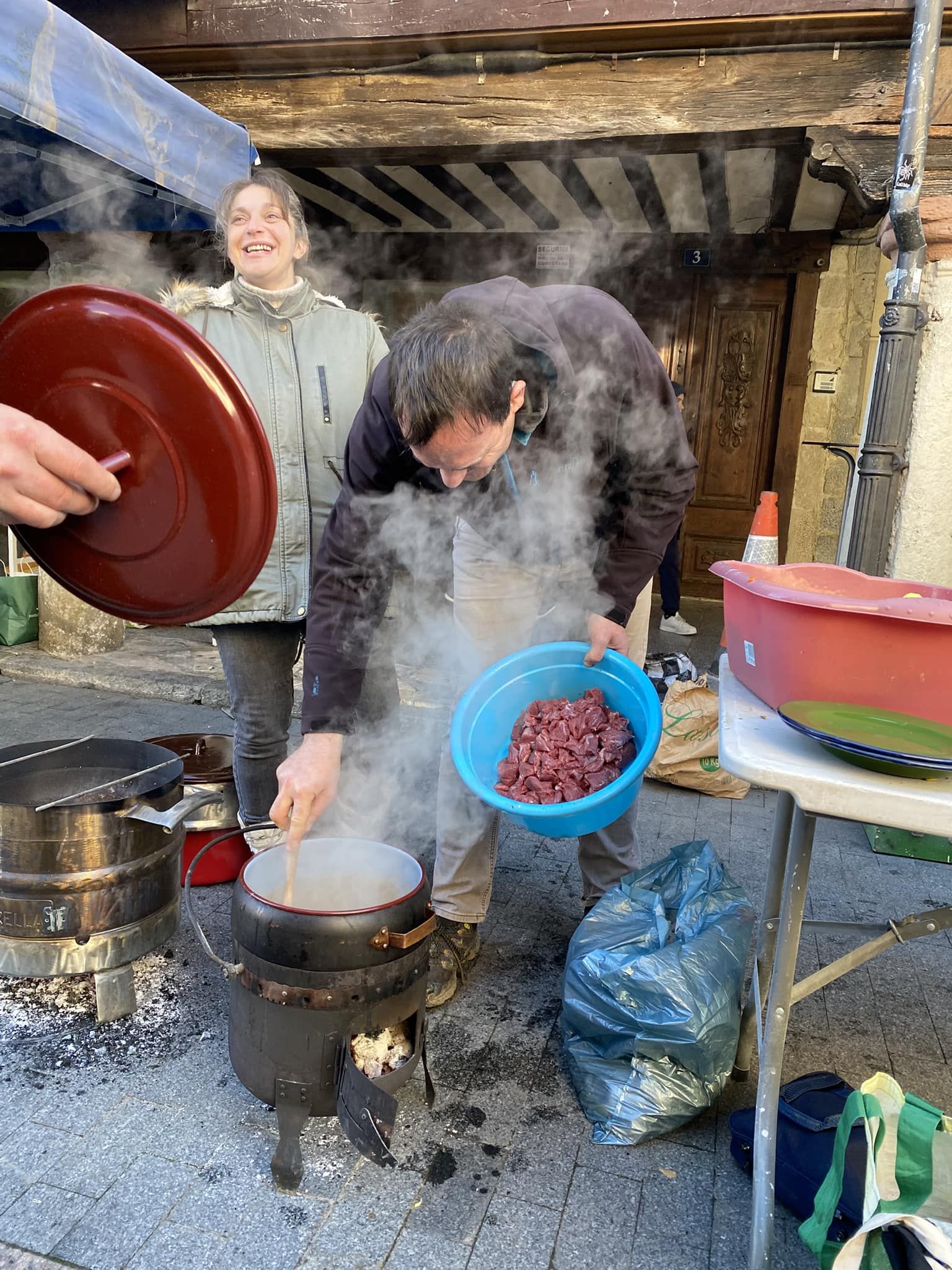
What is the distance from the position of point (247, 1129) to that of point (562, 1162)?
2.47ft

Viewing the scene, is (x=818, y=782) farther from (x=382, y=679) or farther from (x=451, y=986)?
(x=382, y=679)

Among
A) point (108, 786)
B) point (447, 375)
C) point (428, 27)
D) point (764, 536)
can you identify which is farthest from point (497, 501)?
point (764, 536)

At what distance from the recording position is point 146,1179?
1910mm

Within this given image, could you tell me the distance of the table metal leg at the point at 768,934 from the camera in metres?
2.14

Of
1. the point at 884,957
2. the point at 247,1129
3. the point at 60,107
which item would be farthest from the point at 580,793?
the point at 60,107

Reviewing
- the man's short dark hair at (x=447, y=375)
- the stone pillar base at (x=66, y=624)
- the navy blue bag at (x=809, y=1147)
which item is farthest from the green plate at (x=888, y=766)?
the stone pillar base at (x=66, y=624)

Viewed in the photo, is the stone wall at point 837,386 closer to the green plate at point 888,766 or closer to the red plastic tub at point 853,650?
the red plastic tub at point 853,650

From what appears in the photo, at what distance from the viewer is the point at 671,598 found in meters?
7.05

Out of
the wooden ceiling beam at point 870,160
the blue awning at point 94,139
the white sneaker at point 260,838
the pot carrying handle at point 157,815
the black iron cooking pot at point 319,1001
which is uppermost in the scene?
the wooden ceiling beam at point 870,160

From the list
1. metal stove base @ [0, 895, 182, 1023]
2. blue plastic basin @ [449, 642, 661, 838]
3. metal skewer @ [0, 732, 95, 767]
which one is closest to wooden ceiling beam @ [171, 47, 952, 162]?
blue plastic basin @ [449, 642, 661, 838]

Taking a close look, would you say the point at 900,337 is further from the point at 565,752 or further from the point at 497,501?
the point at 565,752

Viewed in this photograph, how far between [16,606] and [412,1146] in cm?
556

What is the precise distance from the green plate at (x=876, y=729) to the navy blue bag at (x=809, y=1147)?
896mm

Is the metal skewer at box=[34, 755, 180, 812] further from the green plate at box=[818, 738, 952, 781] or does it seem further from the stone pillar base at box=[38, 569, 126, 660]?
the stone pillar base at box=[38, 569, 126, 660]
